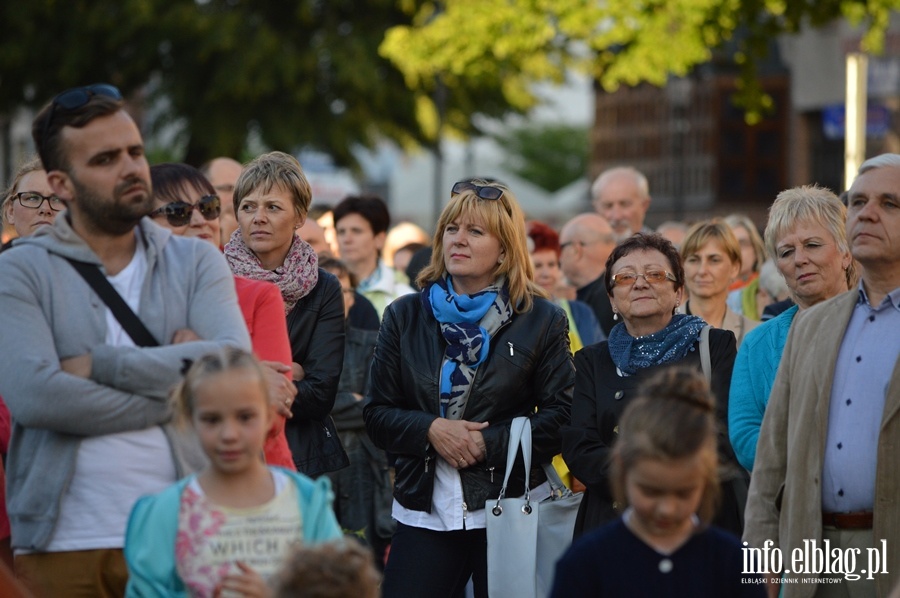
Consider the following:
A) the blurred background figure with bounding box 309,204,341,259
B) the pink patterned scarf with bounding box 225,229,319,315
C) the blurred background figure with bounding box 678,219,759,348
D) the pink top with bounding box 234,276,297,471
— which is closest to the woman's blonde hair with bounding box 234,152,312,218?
the pink patterned scarf with bounding box 225,229,319,315

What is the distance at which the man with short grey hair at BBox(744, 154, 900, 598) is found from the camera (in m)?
4.91

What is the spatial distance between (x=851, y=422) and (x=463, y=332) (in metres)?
1.69

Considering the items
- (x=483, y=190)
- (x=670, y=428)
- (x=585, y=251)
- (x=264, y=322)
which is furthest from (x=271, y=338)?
(x=585, y=251)

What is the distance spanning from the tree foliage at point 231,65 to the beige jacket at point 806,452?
58.9ft

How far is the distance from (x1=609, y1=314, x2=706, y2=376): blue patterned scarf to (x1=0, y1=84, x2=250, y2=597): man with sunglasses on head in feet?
6.85

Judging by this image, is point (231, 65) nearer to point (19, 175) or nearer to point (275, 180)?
point (19, 175)

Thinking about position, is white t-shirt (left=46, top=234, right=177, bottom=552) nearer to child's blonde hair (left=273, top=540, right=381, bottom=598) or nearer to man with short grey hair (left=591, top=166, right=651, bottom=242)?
child's blonde hair (left=273, top=540, right=381, bottom=598)

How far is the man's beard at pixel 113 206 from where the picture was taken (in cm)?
436

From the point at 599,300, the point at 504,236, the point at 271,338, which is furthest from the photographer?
the point at 599,300

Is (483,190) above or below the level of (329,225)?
below

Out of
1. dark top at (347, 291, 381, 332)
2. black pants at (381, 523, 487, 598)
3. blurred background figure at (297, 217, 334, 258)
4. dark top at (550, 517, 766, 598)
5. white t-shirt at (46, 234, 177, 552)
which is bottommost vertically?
black pants at (381, 523, 487, 598)

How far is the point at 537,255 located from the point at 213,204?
4.01m

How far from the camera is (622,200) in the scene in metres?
11.5

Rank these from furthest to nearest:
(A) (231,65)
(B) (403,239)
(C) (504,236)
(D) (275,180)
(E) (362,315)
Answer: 1. (A) (231,65)
2. (B) (403,239)
3. (E) (362,315)
4. (D) (275,180)
5. (C) (504,236)
